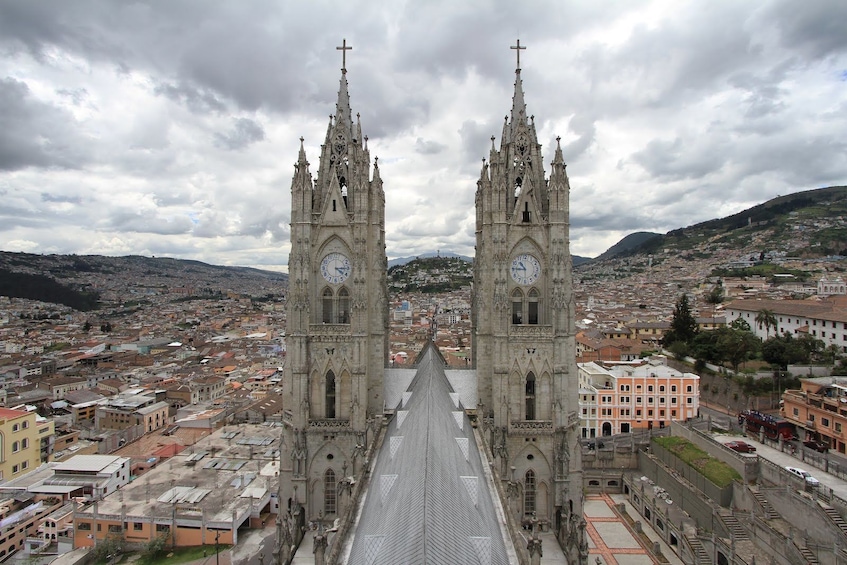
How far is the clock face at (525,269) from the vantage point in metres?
28.2

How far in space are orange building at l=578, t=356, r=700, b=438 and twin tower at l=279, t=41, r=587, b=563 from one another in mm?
29614

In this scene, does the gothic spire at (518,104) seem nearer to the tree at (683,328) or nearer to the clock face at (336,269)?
the clock face at (336,269)

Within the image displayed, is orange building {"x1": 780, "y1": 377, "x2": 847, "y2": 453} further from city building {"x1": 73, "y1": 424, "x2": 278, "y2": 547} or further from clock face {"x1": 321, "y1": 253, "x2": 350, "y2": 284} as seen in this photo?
city building {"x1": 73, "y1": 424, "x2": 278, "y2": 547}

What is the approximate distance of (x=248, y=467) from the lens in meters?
44.8

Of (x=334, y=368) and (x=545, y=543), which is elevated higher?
(x=334, y=368)

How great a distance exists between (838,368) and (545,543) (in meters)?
44.9

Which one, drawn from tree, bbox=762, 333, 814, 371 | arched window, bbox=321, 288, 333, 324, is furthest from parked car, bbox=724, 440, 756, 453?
arched window, bbox=321, 288, 333, 324

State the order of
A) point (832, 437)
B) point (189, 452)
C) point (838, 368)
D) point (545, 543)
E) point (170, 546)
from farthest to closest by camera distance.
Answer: point (838, 368) < point (189, 452) < point (832, 437) < point (170, 546) < point (545, 543)

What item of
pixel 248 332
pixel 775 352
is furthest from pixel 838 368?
pixel 248 332

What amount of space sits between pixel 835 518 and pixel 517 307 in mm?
22069

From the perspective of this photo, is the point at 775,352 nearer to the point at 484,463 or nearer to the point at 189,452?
the point at 484,463

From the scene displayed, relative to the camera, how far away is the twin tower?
2755 centimetres

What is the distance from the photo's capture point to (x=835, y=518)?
29.6 meters

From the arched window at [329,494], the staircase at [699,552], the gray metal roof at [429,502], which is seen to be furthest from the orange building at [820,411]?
the arched window at [329,494]
